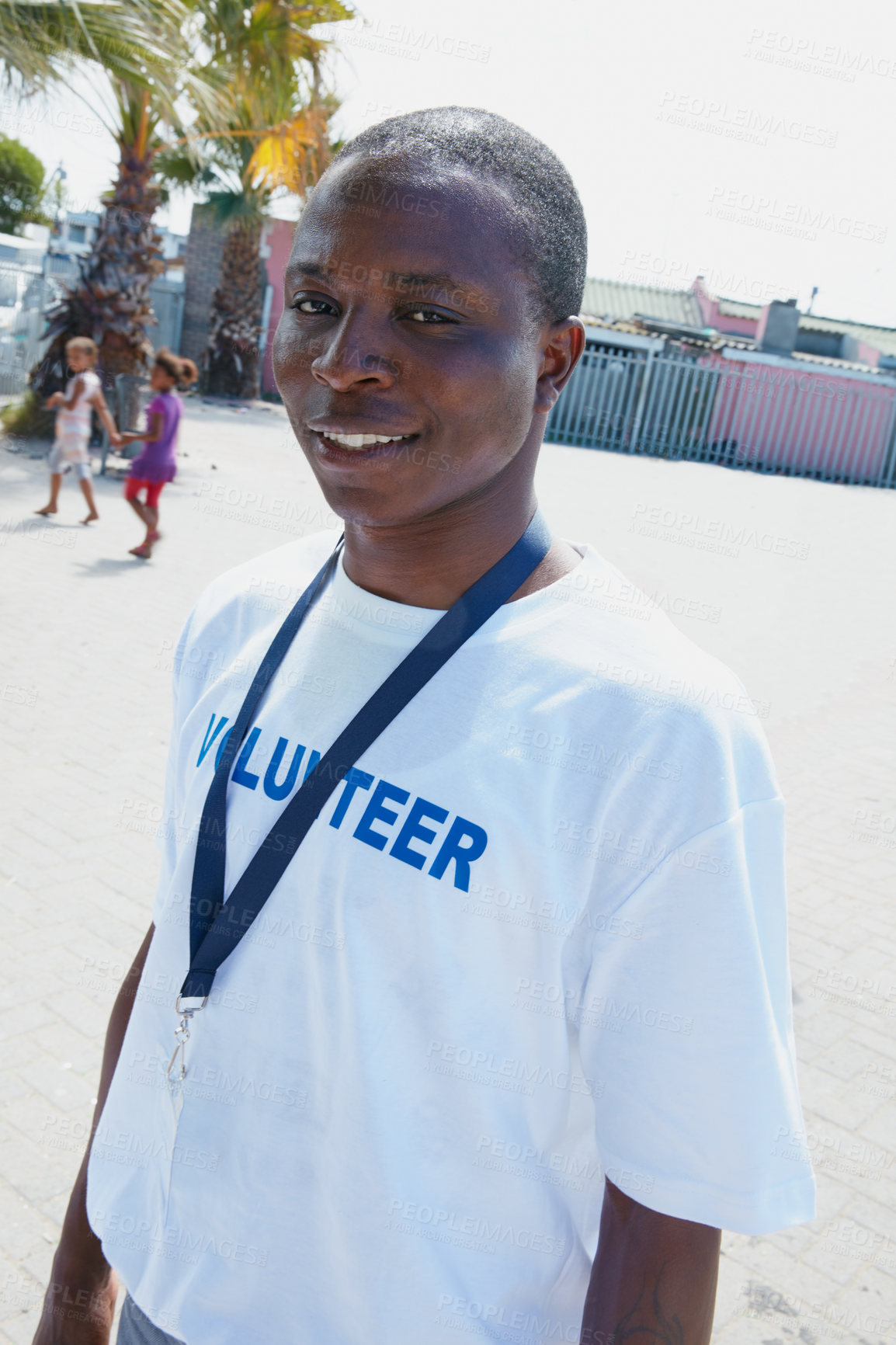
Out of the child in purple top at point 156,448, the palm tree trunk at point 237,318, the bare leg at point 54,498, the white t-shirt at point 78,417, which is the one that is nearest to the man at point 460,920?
the child in purple top at point 156,448

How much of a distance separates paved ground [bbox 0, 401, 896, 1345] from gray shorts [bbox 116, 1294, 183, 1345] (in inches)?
58.5

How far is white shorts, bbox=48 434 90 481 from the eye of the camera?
32.0 ft

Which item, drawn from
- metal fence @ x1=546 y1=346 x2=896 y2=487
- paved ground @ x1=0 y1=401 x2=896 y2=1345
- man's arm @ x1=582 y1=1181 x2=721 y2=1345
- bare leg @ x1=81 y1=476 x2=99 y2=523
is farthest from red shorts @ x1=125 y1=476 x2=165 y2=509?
metal fence @ x1=546 y1=346 x2=896 y2=487

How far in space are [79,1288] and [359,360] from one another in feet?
4.48

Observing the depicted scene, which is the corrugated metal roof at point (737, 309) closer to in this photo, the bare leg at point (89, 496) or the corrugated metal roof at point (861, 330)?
the corrugated metal roof at point (861, 330)

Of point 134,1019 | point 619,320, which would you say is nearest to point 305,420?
point 134,1019

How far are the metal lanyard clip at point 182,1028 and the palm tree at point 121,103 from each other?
9371 mm

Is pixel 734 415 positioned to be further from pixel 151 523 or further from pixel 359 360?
pixel 359 360

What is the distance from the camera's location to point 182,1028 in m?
1.33

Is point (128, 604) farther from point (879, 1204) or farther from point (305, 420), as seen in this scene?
point (305, 420)

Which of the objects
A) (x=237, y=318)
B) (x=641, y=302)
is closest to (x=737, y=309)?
(x=641, y=302)

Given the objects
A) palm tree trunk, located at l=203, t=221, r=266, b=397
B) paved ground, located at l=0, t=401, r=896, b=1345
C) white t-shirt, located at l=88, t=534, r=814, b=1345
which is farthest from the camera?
palm tree trunk, located at l=203, t=221, r=266, b=397

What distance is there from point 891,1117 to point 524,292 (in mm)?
3336

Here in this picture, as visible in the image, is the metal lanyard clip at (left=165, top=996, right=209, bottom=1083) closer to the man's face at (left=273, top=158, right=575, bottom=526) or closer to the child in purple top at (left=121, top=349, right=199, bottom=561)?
the man's face at (left=273, top=158, right=575, bottom=526)
